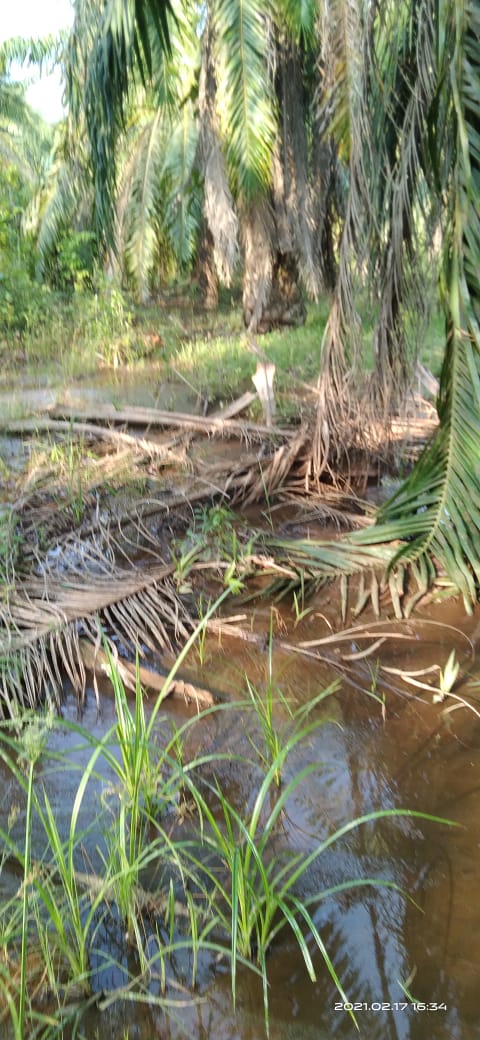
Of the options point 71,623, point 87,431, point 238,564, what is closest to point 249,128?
point 87,431

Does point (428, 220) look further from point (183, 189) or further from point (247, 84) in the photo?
point (183, 189)

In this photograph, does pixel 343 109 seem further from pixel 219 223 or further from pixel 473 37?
pixel 219 223

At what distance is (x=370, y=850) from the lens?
216 cm

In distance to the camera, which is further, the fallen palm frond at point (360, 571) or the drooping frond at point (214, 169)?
the drooping frond at point (214, 169)

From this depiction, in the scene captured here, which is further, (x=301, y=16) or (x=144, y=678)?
(x=301, y=16)

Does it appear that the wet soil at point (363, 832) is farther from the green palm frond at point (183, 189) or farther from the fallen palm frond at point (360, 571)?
the green palm frond at point (183, 189)

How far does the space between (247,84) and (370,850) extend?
6544mm

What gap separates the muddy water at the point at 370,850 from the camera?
5.71 feet

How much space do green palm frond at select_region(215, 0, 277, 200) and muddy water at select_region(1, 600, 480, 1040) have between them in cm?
526

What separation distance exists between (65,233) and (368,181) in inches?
334

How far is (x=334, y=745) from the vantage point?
8.66 ft

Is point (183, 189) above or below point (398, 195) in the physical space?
above

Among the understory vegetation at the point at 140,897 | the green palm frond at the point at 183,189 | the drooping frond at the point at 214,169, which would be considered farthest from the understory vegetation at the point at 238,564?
the green palm frond at the point at 183,189

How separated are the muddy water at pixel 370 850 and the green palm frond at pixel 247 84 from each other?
526 cm
